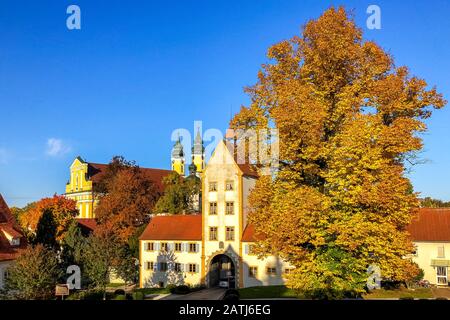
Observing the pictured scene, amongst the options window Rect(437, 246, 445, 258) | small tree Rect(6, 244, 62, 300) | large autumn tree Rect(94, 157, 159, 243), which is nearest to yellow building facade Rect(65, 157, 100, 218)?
large autumn tree Rect(94, 157, 159, 243)

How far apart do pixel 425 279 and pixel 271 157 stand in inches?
1303

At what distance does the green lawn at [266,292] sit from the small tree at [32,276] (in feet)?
54.6

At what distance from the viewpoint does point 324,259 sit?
770 inches

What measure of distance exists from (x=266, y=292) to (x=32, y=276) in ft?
67.9

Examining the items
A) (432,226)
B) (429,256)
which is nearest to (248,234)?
(429,256)

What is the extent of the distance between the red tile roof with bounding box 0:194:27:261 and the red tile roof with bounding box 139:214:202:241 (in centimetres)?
1471

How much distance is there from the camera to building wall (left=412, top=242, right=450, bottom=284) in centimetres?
4494

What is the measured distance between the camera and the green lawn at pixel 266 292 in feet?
122

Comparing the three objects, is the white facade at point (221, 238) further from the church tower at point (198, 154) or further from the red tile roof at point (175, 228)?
the church tower at point (198, 154)

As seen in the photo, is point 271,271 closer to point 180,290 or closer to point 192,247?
point 180,290

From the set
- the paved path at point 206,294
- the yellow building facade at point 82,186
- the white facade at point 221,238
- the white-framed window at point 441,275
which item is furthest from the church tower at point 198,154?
the white-framed window at point 441,275
